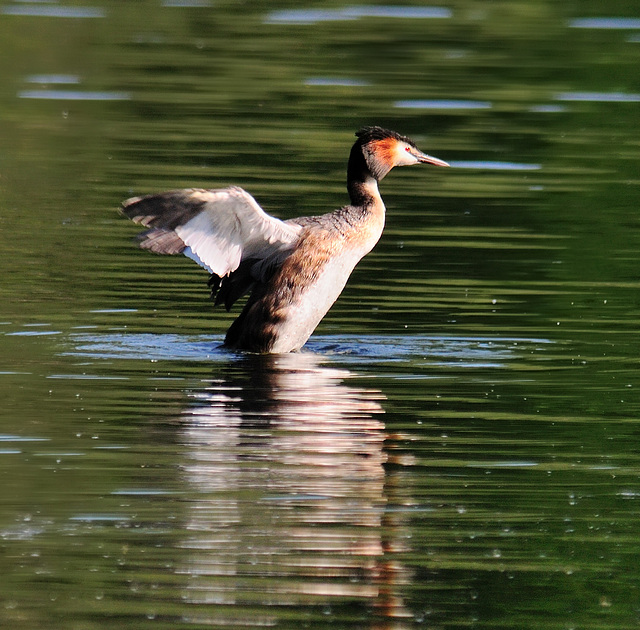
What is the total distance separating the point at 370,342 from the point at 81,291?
246cm

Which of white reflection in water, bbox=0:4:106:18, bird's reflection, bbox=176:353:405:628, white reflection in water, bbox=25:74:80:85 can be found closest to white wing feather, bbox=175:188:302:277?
bird's reflection, bbox=176:353:405:628

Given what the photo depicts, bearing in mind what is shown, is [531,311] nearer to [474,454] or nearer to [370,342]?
[370,342]

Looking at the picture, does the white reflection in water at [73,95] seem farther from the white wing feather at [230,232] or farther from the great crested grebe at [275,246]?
the white wing feather at [230,232]

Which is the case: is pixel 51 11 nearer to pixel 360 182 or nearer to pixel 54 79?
pixel 54 79

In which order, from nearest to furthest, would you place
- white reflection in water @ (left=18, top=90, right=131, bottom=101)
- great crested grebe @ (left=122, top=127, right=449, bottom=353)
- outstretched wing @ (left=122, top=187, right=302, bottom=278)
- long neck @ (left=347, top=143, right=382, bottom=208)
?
outstretched wing @ (left=122, top=187, right=302, bottom=278)
great crested grebe @ (left=122, top=127, right=449, bottom=353)
long neck @ (left=347, top=143, right=382, bottom=208)
white reflection in water @ (left=18, top=90, right=131, bottom=101)

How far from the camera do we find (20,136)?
65.5 feet

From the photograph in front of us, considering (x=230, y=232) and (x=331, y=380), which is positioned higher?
(x=230, y=232)

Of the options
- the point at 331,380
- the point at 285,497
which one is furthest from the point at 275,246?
the point at 285,497

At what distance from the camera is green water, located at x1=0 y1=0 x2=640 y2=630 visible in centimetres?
700

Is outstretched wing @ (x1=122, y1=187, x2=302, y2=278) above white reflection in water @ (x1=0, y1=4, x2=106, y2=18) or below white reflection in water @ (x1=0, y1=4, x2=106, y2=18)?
above

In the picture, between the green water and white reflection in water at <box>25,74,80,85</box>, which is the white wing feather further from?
white reflection in water at <box>25,74,80,85</box>

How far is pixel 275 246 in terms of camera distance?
11.8 metres

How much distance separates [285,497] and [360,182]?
476 cm

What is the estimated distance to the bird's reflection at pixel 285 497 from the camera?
22.5 ft
